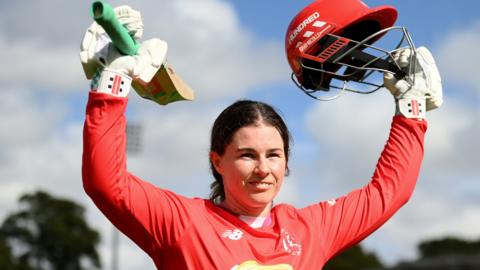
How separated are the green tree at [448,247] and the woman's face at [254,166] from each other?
86.7 m

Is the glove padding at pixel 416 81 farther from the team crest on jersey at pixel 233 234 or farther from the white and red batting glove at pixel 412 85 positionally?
the team crest on jersey at pixel 233 234

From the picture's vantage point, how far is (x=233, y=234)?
466 centimetres

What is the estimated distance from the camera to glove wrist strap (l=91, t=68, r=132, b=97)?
4277 millimetres

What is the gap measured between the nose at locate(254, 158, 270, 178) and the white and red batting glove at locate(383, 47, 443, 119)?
998 millimetres

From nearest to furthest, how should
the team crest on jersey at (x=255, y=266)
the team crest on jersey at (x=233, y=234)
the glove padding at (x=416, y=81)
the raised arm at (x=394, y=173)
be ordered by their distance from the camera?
the team crest on jersey at (x=255, y=266) → the team crest on jersey at (x=233, y=234) → the raised arm at (x=394, y=173) → the glove padding at (x=416, y=81)

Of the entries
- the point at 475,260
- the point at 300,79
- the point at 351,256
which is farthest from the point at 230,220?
the point at 351,256

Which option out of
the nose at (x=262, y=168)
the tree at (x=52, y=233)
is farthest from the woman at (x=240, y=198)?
the tree at (x=52, y=233)

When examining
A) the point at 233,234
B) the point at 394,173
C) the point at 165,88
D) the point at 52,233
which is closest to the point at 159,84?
the point at 165,88

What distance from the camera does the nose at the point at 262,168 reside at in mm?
4617

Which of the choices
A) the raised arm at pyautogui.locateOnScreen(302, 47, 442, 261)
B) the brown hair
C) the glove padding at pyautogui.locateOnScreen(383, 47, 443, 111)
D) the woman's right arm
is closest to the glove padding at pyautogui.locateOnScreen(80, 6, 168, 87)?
the woman's right arm

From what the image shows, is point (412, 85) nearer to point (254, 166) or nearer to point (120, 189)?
point (254, 166)

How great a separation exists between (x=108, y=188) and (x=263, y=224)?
0.93 m

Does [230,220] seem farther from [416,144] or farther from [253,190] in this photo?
[416,144]

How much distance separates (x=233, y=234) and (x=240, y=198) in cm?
20
